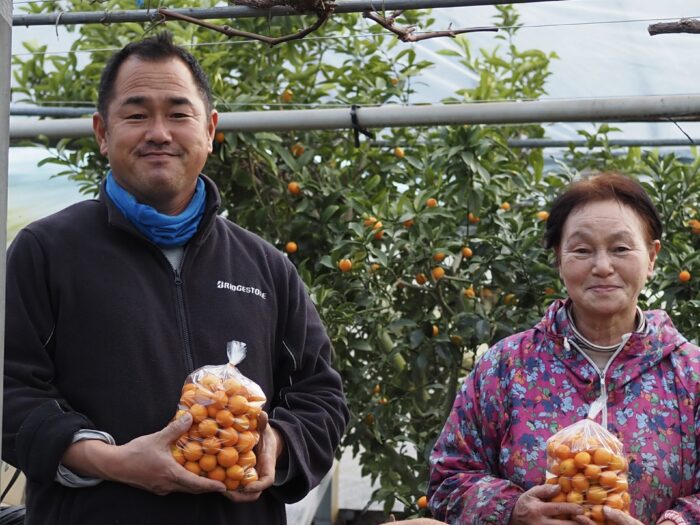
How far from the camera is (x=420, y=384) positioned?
414 cm

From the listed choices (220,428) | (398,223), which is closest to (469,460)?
(220,428)

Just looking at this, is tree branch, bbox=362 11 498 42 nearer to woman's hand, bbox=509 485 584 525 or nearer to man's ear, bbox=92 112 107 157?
man's ear, bbox=92 112 107 157

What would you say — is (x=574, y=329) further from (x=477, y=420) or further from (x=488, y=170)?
(x=488, y=170)

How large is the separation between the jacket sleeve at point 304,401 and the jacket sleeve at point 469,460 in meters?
0.25

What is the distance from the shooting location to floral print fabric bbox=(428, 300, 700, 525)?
7.58 feet

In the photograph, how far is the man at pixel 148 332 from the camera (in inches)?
84.4

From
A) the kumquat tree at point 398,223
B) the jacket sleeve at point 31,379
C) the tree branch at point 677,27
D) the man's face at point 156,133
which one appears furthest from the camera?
the kumquat tree at point 398,223

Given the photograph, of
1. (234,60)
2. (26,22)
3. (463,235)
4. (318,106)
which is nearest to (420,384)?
(463,235)

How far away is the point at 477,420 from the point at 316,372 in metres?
0.38

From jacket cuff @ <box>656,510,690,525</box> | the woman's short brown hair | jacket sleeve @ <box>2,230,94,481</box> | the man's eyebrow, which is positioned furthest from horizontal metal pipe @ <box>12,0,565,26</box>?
jacket cuff @ <box>656,510,690,525</box>

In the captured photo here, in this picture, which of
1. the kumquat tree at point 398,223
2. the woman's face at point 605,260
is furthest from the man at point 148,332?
the kumquat tree at point 398,223

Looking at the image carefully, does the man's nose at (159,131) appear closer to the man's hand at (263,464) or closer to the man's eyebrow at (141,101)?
the man's eyebrow at (141,101)

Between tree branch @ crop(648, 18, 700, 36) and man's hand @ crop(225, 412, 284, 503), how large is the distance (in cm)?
104

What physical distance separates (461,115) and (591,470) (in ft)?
4.73
